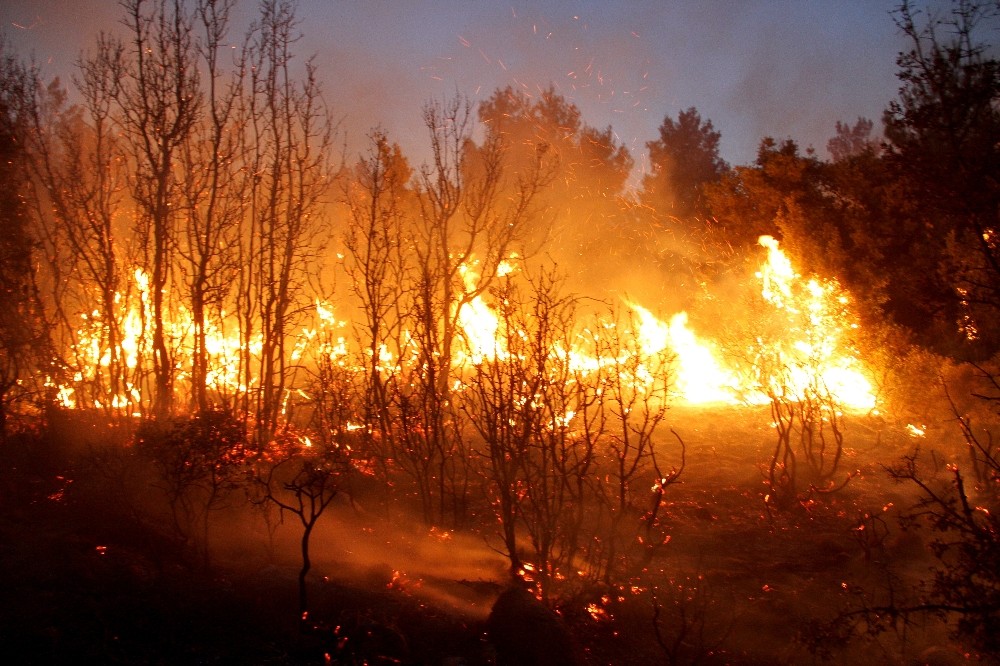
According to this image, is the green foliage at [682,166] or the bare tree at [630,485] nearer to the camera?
the bare tree at [630,485]

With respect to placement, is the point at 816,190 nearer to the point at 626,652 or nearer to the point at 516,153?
the point at 516,153

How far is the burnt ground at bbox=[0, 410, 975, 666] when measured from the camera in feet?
20.8

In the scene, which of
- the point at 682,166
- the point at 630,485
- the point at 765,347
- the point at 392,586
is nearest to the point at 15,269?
the point at 392,586

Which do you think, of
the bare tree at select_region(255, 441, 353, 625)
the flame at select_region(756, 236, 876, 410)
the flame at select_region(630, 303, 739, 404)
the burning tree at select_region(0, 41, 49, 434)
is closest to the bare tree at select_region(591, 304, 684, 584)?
the flame at select_region(756, 236, 876, 410)

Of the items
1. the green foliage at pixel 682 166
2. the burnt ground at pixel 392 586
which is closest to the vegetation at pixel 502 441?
the burnt ground at pixel 392 586

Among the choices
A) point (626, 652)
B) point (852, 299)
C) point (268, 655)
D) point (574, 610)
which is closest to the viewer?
point (268, 655)

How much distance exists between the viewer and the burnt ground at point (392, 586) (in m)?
6.35

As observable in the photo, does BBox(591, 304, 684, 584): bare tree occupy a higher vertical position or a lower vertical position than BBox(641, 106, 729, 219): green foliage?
lower

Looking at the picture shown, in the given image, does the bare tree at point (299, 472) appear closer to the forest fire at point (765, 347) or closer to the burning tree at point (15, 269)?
the forest fire at point (765, 347)

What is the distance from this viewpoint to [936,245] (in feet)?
42.3

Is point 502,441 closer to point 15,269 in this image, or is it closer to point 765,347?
point 765,347

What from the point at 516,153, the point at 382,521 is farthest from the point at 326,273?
the point at 382,521

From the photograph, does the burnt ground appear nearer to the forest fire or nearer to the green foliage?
the forest fire

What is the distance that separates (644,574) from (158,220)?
10877 mm
